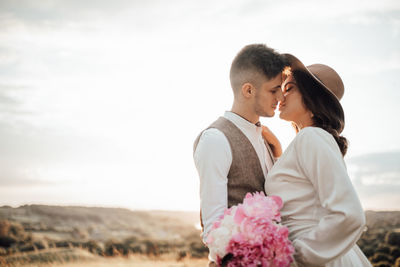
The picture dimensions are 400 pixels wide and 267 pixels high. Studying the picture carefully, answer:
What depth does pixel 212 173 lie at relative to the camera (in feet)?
10.5

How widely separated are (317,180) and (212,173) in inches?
31.1

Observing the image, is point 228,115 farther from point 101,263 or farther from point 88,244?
point 88,244

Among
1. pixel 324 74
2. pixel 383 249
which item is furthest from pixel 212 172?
pixel 383 249

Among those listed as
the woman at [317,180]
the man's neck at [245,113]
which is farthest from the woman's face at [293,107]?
the man's neck at [245,113]

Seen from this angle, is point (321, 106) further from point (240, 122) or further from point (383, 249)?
point (383, 249)

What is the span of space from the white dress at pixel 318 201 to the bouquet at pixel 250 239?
29cm

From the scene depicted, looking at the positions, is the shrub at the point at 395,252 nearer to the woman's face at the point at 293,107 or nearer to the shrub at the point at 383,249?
the shrub at the point at 383,249

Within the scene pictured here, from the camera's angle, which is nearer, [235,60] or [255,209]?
[255,209]

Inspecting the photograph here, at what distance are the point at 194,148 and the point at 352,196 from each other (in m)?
1.34

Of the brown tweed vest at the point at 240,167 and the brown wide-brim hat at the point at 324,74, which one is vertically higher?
the brown wide-brim hat at the point at 324,74

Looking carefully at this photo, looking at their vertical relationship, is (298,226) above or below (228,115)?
below

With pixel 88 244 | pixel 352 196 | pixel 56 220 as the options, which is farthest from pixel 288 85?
pixel 56 220

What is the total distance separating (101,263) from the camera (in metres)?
11.0

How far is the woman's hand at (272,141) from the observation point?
4.07 metres
